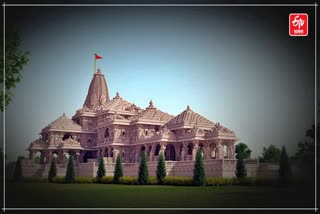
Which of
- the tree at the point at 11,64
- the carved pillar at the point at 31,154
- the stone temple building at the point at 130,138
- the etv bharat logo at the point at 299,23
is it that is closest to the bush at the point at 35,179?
the carved pillar at the point at 31,154

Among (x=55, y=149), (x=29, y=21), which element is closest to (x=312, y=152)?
(x=29, y=21)

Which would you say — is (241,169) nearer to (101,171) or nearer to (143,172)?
(143,172)

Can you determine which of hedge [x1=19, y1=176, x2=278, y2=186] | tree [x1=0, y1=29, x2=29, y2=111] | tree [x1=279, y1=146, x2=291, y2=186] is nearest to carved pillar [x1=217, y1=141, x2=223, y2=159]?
hedge [x1=19, y1=176, x2=278, y2=186]

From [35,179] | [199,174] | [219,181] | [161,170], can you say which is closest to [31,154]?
[35,179]

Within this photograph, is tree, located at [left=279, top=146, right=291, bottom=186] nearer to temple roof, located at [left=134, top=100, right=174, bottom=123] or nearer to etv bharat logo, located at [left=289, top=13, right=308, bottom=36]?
etv bharat logo, located at [left=289, top=13, right=308, bottom=36]

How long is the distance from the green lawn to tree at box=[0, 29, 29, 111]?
2039mm

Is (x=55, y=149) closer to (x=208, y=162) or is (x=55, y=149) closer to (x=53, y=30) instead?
(x=208, y=162)

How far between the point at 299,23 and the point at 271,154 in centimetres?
326

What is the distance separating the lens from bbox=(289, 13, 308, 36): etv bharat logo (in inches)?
411

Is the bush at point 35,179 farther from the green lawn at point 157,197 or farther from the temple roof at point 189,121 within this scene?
the temple roof at point 189,121

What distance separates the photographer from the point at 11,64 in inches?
420

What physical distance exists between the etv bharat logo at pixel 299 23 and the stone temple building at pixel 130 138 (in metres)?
4.65

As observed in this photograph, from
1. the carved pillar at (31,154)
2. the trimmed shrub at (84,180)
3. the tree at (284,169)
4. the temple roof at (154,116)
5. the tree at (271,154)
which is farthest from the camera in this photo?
the temple roof at (154,116)

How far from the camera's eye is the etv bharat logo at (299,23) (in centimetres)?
1043
